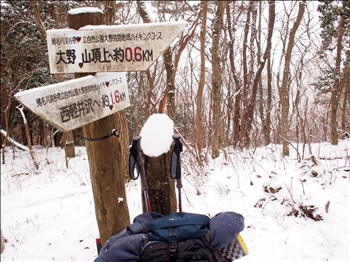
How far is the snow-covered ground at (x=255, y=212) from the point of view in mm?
3021

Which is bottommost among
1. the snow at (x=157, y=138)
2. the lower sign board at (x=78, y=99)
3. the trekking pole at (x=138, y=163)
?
the trekking pole at (x=138, y=163)

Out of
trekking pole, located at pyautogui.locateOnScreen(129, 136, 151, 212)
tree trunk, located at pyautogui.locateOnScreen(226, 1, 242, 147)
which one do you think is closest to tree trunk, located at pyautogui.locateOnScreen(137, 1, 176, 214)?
trekking pole, located at pyautogui.locateOnScreen(129, 136, 151, 212)

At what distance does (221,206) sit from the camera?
3.83 m

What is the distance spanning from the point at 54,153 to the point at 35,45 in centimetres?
464

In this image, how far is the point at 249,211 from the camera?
11.8 ft

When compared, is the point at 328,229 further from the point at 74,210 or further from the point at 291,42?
the point at 291,42

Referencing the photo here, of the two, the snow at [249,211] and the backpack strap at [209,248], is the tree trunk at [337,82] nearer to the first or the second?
the snow at [249,211]

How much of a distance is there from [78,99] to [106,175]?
0.65 m

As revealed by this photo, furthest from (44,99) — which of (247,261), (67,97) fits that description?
(247,261)

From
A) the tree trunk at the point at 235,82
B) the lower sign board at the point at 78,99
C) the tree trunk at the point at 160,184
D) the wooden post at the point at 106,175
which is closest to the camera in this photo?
the lower sign board at the point at 78,99

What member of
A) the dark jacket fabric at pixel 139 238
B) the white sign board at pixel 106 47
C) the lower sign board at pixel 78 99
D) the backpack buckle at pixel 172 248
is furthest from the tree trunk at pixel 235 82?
the backpack buckle at pixel 172 248

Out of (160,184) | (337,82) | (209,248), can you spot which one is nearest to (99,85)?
(160,184)

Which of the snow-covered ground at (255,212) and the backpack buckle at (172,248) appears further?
the snow-covered ground at (255,212)

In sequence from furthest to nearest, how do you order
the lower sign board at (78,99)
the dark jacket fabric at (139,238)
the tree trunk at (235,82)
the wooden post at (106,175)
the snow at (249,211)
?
the tree trunk at (235,82)
the snow at (249,211)
the wooden post at (106,175)
the lower sign board at (78,99)
the dark jacket fabric at (139,238)
